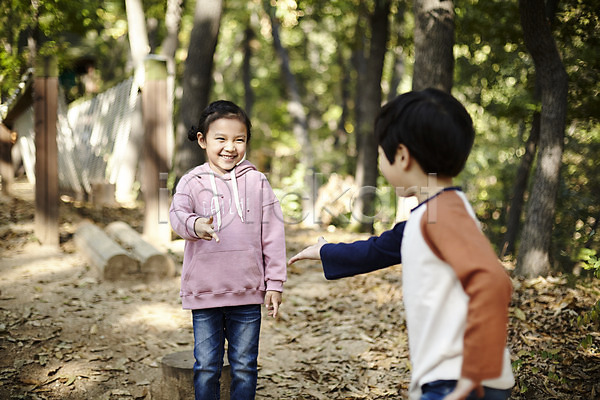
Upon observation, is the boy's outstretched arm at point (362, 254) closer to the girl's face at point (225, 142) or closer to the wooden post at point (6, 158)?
the girl's face at point (225, 142)

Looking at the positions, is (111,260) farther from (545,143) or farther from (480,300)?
(480,300)

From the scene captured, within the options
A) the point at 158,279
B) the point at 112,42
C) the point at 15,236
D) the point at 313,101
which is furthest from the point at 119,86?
the point at 313,101

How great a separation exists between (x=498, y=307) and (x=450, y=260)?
20 cm

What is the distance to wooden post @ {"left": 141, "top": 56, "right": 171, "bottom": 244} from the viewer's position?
7.62m

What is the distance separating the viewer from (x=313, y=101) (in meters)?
30.3

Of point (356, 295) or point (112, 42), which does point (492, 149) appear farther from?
point (356, 295)

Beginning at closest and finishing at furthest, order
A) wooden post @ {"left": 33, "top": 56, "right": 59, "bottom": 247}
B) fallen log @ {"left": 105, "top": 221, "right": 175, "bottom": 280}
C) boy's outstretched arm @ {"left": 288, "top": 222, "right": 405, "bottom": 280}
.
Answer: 1. boy's outstretched arm @ {"left": 288, "top": 222, "right": 405, "bottom": 280}
2. fallen log @ {"left": 105, "top": 221, "right": 175, "bottom": 280}
3. wooden post @ {"left": 33, "top": 56, "right": 59, "bottom": 247}

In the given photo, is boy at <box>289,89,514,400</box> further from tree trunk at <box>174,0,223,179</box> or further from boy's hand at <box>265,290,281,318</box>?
tree trunk at <box>174,0,223,179</box>

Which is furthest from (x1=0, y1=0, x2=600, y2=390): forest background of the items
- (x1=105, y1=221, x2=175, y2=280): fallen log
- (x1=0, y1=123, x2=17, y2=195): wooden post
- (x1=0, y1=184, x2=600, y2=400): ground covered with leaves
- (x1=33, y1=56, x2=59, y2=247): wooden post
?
(x1=105, y1=221, x2=175, y2=280): fallen log

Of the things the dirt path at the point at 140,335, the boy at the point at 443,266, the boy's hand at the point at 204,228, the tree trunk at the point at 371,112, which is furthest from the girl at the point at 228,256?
the tree trunk at the point at 371,112

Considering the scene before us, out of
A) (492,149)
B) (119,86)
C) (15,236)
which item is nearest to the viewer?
(15,236)

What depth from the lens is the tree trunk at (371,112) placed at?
11125mm

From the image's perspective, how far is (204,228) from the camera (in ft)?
8.39

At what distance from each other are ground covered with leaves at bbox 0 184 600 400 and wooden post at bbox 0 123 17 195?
3.39 meters
